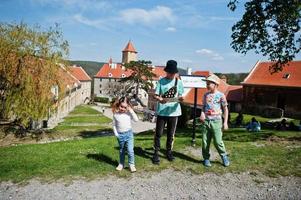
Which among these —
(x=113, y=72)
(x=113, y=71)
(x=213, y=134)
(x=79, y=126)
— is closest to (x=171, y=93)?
(x=213, y=134)

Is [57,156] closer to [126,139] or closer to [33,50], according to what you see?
[126,139]

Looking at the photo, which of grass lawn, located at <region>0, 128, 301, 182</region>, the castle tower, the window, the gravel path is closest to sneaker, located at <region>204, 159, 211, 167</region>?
grass lawn, located at <region>0, 128, 301, 182</region>

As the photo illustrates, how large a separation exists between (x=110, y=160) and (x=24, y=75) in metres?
14.2

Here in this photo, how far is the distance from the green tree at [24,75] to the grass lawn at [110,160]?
404 inches

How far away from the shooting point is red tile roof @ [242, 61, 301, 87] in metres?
39.2

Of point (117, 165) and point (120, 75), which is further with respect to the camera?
point (120, 75)

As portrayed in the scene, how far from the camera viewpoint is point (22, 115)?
19.9m

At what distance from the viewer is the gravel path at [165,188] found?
249 inches

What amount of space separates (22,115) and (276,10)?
16758 mm

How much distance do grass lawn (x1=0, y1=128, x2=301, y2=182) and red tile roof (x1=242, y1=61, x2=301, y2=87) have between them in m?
31.9

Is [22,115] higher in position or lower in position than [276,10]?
lower

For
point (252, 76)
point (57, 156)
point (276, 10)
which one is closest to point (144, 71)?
point (252, 76)

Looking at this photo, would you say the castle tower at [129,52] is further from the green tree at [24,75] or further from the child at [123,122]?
the child at [123,122]

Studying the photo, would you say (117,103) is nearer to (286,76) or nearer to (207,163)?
(207,163)
